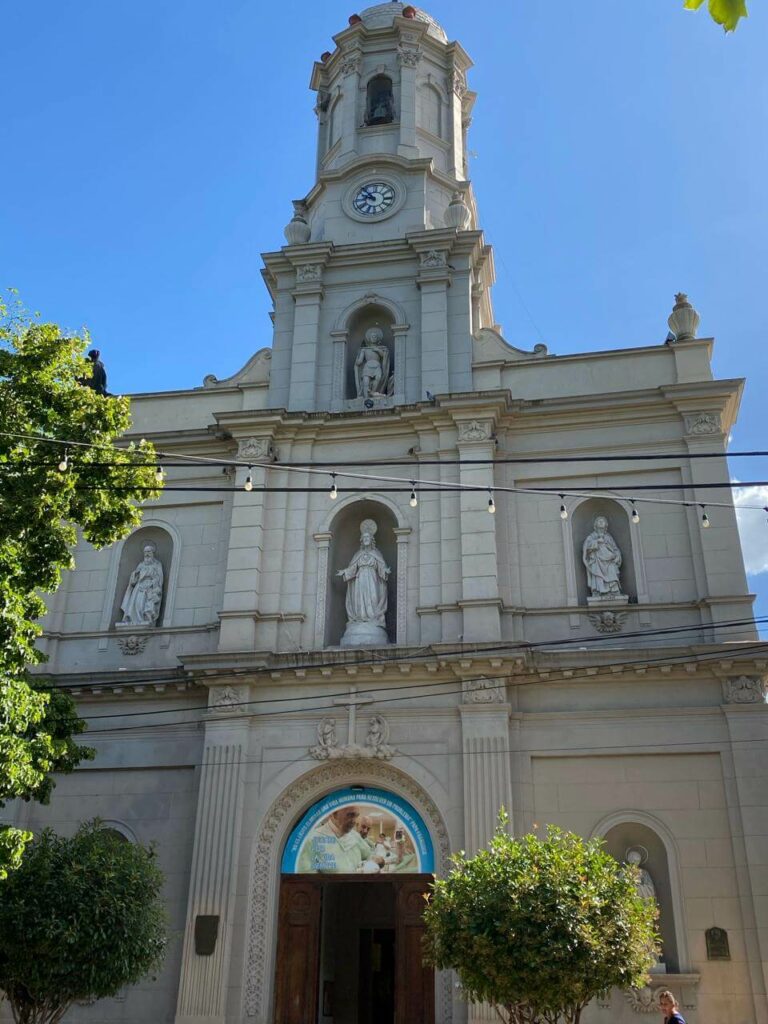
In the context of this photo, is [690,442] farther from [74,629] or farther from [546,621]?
[74,629]

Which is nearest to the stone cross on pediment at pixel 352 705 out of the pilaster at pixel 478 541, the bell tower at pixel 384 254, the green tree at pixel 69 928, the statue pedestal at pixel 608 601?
the pilaster at pixel 478 541

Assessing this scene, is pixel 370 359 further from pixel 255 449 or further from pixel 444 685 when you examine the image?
pixel 444 685

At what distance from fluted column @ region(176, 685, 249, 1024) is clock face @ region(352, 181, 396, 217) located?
14262 millimetres

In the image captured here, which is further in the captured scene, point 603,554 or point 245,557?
point 245,557

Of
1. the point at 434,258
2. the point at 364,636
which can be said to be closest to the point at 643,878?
the point at 364,636

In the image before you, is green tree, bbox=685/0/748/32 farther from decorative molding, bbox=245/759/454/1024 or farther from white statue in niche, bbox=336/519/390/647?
white statue in niche, bbox=336/519/390/647

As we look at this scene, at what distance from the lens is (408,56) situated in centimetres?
3067

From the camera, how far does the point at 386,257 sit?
26281mm

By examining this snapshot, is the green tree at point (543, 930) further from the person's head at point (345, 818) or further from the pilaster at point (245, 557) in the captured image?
the pilaster at point (245, 557)

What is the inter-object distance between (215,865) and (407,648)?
5786 mm

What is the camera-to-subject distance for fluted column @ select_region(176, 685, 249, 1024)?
18.5m

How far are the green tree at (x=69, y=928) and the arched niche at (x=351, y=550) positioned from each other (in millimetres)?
7961

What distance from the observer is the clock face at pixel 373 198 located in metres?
27.7

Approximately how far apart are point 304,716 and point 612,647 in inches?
262
